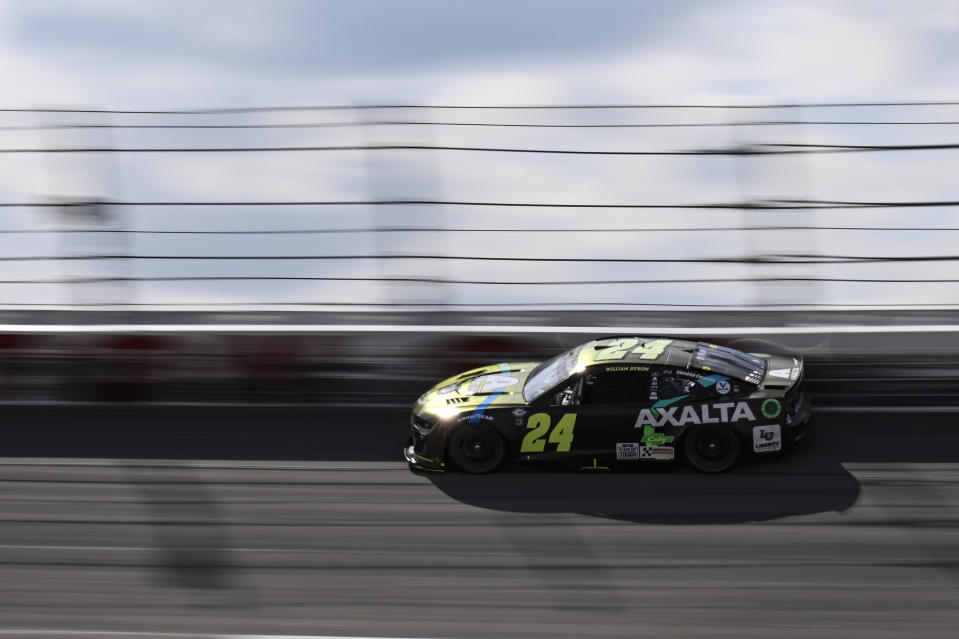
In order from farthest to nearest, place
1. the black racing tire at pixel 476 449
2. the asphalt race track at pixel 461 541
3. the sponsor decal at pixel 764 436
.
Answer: the black racing tire at pixel 476 449, the sponsor decal at pixel 764 436, the asphalt race track at pixel 461 541

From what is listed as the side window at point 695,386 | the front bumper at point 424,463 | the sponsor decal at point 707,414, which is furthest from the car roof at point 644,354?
the front bumper at point 424,463

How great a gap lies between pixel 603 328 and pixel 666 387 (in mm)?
2115

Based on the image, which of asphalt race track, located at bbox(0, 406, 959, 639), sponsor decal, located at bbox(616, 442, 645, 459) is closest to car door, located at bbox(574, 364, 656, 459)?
sponsor decal, located at bbox(616, 442, 645, 459)

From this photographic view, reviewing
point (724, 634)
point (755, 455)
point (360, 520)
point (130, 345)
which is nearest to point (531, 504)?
point (360, 520)

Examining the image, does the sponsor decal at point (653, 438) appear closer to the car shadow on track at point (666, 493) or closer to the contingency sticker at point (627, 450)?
the contingency sticker at point (627, 450)

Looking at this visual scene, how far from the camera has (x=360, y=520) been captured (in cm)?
743

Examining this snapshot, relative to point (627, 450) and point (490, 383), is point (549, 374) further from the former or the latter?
point (627, 450)

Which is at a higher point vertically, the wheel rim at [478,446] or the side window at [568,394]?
the side window at [568,394]


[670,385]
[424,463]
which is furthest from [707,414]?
[424,463]

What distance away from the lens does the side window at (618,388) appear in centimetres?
822

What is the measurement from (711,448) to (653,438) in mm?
422

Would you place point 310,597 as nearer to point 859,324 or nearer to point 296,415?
point 296,415

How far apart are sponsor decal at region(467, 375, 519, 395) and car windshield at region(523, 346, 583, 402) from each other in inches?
6.2

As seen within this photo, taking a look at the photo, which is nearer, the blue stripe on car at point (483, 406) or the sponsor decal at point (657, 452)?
the sponsor decal at point (657, 452)
